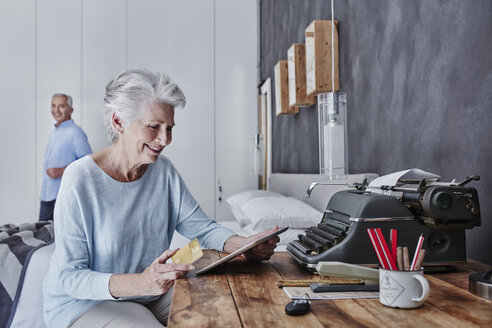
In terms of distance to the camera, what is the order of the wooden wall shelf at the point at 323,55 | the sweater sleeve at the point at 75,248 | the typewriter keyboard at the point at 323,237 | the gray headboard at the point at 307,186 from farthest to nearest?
the wooden wall shelf at the point at 323,55 < the gray headboard at the point at 307,186 < the sweater sleeve at the point at 75,248 < the typewriter keyboard at the point at 323,237

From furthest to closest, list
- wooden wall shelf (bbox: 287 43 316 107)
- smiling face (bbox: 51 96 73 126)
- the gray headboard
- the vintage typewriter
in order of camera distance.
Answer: smiling face (bbox: 51 96 73 126), wooden wall shelf (bbox: 287 43 316 107), the gray headboard, the vintage typewriter

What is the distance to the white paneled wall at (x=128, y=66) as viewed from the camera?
5.39 meters

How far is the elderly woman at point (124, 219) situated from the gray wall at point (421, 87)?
0.67m

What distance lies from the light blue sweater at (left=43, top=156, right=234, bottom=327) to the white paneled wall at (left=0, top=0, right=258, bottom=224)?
3900 mm

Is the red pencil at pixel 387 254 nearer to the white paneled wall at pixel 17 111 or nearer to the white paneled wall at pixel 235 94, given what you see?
the white paneled wall at pixel 235 94

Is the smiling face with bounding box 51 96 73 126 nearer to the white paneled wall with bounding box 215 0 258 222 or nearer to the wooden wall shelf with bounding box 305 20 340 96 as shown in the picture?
the white paneled wall with bounding box 215 0 258 222

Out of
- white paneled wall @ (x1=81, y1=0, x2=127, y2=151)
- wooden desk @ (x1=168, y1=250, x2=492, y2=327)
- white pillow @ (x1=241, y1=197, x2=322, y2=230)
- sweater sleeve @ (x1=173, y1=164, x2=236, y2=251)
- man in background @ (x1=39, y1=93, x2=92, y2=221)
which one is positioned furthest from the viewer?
white paneled wall @ (x1=81, y1=0, x2=127, y2=151)

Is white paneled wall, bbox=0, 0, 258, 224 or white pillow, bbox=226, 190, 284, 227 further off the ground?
white paneled wall, bbox=0, 0, 258, 224

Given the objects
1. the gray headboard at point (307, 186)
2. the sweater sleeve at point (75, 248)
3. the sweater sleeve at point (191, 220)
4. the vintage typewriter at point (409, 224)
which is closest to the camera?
the vintage typewriter at point (409, 224)

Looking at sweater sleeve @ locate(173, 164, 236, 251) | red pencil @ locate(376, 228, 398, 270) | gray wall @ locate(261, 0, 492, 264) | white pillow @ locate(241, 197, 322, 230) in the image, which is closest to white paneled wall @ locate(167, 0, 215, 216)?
gray wall @ locate(261, 0, 492, 264)

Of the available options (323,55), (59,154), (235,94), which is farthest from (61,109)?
(323,55)

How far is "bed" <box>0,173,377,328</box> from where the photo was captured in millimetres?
1905

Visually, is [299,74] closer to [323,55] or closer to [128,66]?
[323,55]

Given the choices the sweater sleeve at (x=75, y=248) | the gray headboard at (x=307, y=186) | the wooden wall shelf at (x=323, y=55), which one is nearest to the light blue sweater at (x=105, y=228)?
the sweater sleeve at (x=75, y=248)
